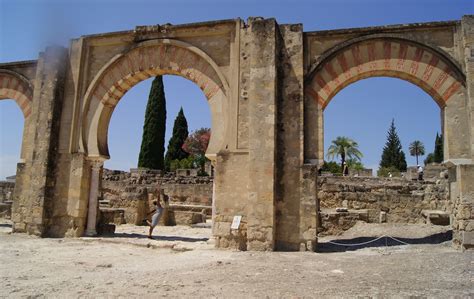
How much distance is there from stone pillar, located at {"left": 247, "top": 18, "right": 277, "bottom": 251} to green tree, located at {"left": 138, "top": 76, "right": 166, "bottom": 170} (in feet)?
65.2

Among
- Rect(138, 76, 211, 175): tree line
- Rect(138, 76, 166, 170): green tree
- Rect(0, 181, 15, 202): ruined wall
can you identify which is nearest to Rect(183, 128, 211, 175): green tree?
Rect(138, 76, 211, 175): tree line

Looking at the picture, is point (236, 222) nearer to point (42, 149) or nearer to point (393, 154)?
point (42, 149)

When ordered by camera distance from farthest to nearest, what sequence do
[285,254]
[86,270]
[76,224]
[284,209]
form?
[76,224]
[284,209]
[285,254]
[86,270]

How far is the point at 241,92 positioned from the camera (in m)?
6.87

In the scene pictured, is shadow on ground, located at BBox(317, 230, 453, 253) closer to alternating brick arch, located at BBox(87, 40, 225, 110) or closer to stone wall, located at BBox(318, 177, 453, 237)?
stone wall, located at BBox(318, 177, 453, 237)

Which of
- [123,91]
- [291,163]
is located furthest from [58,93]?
[291,163]

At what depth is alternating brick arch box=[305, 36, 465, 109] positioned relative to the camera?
638 centimetres

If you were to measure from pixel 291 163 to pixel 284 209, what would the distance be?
0.82 meters

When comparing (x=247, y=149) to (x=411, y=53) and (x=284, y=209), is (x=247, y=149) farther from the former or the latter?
(x=411, y=53)

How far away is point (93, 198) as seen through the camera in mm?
7898

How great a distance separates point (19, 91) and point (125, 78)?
295cm

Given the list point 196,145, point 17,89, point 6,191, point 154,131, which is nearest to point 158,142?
point 154,131

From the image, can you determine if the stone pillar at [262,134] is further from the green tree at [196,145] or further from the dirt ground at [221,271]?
the green tree at [196,145]

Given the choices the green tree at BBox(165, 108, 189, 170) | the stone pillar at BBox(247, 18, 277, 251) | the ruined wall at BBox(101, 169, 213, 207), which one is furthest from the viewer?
the green tree at BBox(165, 108, 189, 170)
